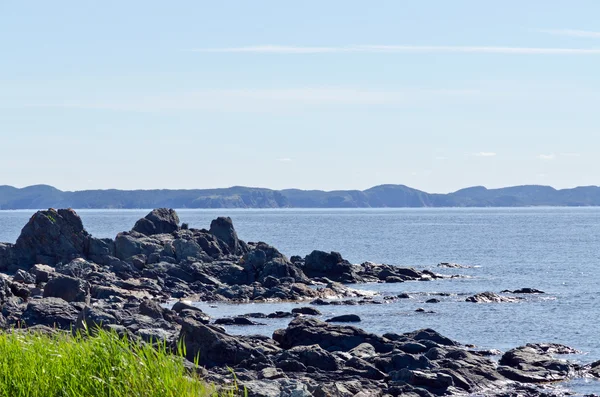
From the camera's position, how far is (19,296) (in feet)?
141

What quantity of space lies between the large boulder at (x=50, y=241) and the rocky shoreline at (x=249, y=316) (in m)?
0.09

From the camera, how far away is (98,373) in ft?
42.2

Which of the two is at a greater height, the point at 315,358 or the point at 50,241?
the point at 50,241

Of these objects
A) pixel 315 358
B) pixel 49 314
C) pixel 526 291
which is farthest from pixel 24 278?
pixel 526 291

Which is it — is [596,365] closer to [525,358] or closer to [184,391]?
[525,358]

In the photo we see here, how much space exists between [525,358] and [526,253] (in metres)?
86.3

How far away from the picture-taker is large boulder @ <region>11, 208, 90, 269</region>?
72.1 metres

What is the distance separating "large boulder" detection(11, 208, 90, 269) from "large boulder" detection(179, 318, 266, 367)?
44.5 metres

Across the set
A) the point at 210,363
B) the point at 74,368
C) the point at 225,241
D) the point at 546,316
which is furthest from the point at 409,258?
the point at 74,368

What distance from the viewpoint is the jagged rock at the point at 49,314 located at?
112ft

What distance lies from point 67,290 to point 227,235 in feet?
144

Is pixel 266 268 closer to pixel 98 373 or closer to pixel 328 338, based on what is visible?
pixel 328 338

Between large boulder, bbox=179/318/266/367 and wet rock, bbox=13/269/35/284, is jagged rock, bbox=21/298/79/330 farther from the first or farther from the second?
wet rock, bbox=13/269/35/284

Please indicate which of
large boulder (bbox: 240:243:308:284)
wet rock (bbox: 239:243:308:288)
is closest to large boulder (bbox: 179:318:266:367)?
wet rock (bbox: 239:243:308:288)
